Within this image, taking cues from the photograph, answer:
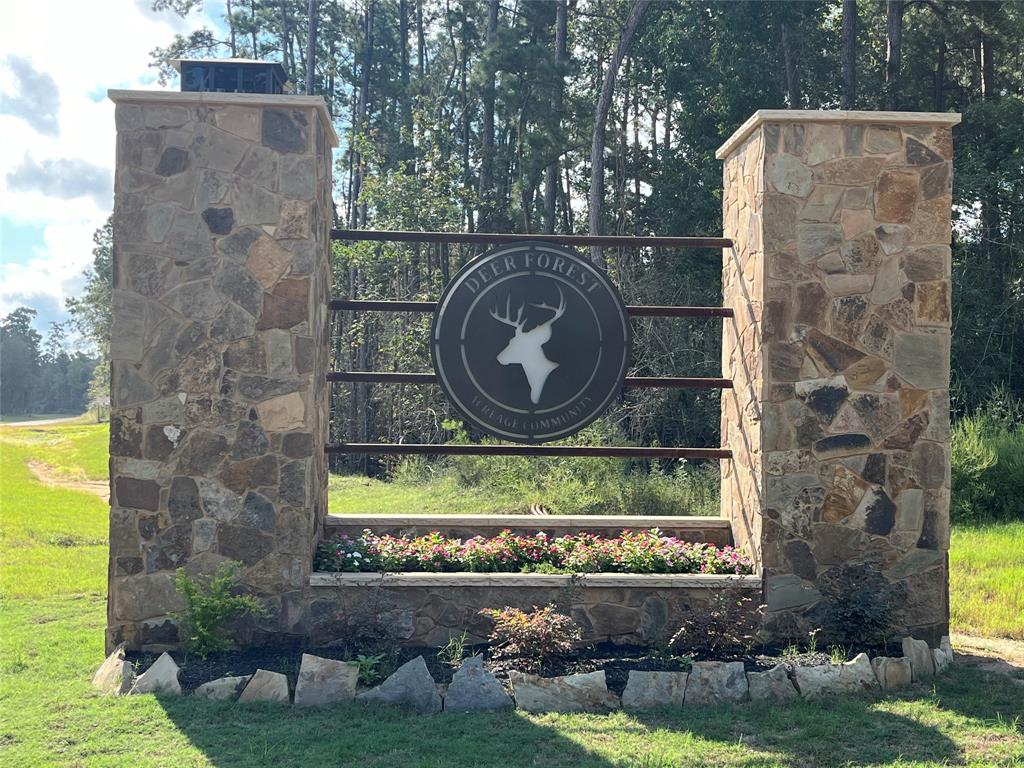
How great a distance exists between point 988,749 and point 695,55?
16.9 m

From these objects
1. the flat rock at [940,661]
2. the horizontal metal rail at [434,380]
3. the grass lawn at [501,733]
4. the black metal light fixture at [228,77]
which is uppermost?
the black metal light fixture at [228,77]

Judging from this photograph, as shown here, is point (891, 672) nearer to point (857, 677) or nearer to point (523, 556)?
point (857, 677)

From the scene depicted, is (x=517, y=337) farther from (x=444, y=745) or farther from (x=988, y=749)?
(x=988, y=749)

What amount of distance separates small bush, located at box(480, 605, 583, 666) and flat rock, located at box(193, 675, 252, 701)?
136cm

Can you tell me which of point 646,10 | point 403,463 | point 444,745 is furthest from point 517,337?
point 646,10

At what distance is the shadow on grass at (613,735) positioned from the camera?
4285mm

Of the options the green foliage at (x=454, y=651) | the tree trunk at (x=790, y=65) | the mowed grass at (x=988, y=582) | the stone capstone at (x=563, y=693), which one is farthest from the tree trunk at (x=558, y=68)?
the stone capstone at (x=563, y=693)

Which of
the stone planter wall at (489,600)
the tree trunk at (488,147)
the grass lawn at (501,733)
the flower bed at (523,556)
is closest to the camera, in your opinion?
the grass lawn at (501,733)

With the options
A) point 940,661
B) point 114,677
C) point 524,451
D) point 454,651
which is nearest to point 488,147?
point 524,451

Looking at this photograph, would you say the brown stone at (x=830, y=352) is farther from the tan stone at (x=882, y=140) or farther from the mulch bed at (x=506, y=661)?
the mulch bed at (x=506, y=661)

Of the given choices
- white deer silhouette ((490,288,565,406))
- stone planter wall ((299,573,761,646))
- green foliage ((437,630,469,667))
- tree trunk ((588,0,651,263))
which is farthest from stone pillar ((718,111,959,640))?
tree trunk ((588,0,651,263))

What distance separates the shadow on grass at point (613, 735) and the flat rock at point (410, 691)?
0.13 meters

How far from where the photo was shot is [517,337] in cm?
644

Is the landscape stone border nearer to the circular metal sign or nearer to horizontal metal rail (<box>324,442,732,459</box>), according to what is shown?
horizontal metal rail (<box>324,442,732,459</box>)
